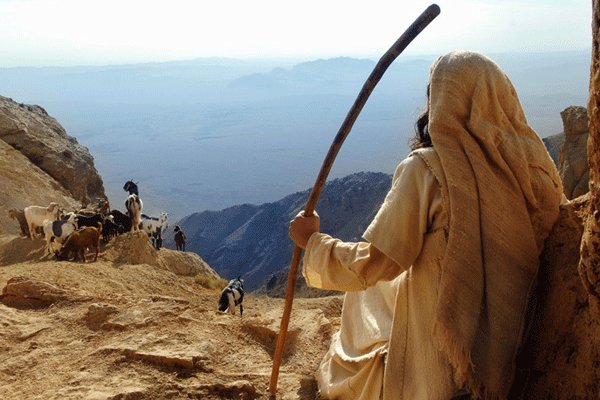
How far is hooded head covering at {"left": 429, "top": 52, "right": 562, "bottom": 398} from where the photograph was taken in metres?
2.03

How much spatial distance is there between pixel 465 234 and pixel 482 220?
0.10 m

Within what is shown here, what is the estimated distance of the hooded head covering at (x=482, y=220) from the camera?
79.9 inches

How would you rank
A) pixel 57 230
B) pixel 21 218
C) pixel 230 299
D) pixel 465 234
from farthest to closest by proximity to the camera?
pixel 21 218, pixel 57 230, pixel 230 299, pixel 465 234

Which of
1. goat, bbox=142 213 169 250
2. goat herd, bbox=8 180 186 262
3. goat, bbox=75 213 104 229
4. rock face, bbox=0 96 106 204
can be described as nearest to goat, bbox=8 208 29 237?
goat herd, bbox=8 180 186 262

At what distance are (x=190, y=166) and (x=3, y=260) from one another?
517 feet

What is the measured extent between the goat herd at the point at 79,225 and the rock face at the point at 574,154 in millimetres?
11548

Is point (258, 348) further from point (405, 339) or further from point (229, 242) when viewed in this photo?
point (229, 242)

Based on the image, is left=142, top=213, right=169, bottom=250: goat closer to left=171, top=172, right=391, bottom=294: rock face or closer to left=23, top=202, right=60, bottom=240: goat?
left=23, top=202, right=60, bottom=240: goat

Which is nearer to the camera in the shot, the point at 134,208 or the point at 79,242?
the point at 79,242

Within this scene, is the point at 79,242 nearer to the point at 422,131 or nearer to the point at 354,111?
the point at 354,111

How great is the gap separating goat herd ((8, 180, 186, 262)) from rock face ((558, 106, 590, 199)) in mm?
11548

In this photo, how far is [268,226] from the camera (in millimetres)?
58781

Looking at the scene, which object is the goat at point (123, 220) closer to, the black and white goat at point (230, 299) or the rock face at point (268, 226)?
the black and white goat at point (230, 299)

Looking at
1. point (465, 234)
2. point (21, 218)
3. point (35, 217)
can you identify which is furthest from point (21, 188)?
point (465, 234)
